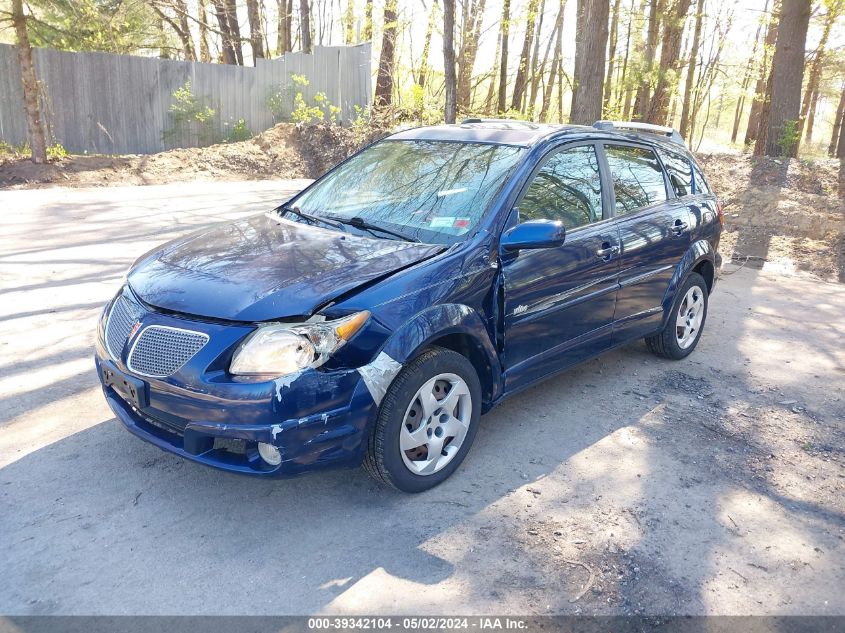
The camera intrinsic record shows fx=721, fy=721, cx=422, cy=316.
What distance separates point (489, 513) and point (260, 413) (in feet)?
4.13

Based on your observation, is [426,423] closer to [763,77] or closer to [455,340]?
[455,340]

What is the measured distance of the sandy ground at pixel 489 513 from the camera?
295cm

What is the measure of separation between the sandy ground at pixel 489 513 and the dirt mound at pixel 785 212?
4.84m

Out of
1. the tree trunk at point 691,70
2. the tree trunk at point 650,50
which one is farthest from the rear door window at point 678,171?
the tree trunk at point 691,70

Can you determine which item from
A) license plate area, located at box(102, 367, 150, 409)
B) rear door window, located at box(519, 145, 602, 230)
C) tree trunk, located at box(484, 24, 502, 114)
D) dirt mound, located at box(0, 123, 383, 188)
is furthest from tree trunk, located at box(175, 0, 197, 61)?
license plate area, located at box(102, 367, 150, 409)

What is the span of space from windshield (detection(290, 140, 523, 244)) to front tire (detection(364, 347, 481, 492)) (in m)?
0.74

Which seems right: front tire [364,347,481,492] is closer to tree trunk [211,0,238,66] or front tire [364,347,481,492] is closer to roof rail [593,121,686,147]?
roof rail [593,121,686,147]

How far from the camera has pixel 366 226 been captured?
409 cm

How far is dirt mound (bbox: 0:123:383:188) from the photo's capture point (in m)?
13.3

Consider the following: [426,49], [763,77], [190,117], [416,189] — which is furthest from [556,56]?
[416,189]

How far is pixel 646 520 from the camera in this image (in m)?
3.56

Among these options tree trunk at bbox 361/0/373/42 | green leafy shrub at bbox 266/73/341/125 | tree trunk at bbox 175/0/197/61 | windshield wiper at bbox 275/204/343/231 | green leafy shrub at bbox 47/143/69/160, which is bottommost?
green leafy shrub at bbox 47/143/69/160

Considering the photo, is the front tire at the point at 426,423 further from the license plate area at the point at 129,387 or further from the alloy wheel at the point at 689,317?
the alloy wheel at the point at 689,317

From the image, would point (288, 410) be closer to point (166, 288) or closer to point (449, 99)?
point (166, 288)
